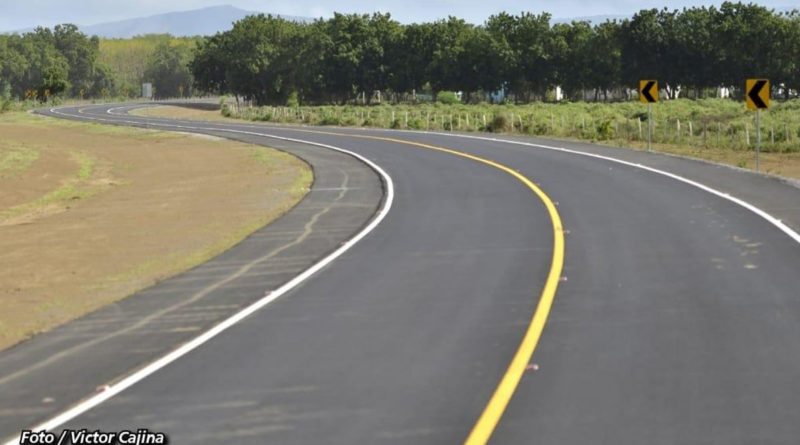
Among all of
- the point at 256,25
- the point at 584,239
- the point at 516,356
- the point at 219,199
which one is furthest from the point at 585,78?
the point at 516,356

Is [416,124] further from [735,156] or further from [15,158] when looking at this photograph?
[735,156]

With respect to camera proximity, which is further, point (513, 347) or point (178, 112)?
point (178, 112)

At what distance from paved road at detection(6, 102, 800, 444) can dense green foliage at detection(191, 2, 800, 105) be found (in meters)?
103

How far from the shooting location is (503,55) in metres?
126

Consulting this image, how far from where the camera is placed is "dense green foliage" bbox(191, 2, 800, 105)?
119 m

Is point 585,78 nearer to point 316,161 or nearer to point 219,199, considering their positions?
point 316,161

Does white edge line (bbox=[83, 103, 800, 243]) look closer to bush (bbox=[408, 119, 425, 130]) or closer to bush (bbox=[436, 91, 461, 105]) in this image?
bush (bbox=[408, 119, 425, 130])

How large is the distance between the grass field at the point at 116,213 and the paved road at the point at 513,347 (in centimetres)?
319

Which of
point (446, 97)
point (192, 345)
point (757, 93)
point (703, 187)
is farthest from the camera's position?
point (446, 97)

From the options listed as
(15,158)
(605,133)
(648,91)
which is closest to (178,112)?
(15,158)

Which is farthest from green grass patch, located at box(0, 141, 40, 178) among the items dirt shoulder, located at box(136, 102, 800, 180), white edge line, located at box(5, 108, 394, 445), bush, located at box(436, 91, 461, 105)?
bush, located at box(436, 91, 461, 105)

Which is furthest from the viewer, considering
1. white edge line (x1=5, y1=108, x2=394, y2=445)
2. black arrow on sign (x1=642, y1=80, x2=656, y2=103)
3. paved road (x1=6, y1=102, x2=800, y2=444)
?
black arrow on sign (x1=642, y1=80, x2=656, y2=103)

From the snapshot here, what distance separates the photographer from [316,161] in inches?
1655

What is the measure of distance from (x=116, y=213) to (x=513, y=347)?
63.8ft
